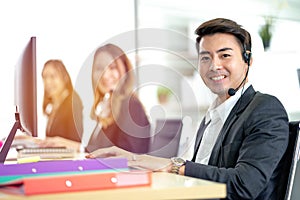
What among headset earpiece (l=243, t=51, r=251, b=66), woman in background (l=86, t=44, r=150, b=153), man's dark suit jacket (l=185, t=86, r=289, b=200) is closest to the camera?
man's dark suit jacket (l=185, t=86, r=289, b=200)

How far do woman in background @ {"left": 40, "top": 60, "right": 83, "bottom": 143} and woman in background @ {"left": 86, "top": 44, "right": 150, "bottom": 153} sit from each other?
430 millimetres

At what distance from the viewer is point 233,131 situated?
184 cm

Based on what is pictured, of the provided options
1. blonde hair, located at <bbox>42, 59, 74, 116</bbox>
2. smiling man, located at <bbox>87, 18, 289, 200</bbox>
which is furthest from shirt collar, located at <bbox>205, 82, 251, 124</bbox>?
blonde hair, located at <bbox>42, 59, 74, 116</bbox>

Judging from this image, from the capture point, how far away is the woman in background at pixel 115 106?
236 cm

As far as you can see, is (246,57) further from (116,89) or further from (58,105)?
(58,105)

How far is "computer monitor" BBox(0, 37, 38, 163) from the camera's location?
6.56ft

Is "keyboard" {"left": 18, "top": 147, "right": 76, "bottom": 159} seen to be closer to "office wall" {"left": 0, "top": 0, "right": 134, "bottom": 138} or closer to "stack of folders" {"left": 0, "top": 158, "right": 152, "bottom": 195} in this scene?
"stack of folders" {"left": 0, "top": 158, "right": 152, "bottom": 195}

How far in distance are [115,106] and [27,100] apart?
0.59m

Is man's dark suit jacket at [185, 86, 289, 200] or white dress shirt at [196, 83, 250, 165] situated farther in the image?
white dress shirt at [196, 83, 250, 165]

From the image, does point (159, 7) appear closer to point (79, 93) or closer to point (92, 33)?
point (92, 33)

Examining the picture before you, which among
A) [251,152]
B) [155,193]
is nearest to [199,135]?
[251,152]

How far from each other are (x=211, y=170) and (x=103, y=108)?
118 centimetres

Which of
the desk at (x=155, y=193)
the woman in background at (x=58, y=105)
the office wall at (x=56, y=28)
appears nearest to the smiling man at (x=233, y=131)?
the desk at (x=155, y=193)

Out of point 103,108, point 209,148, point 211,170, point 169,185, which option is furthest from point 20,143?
point 169,185
